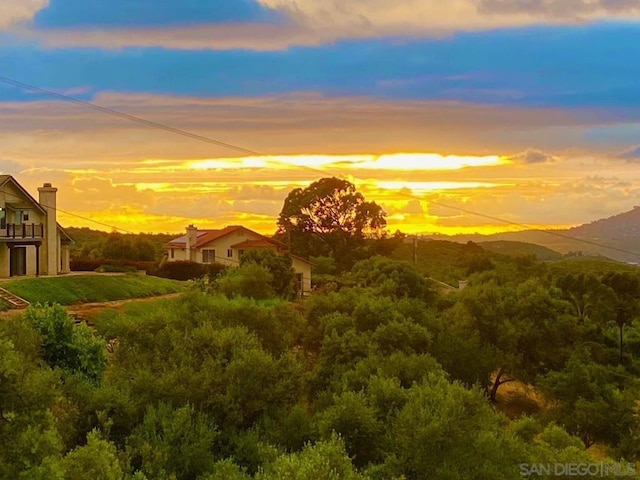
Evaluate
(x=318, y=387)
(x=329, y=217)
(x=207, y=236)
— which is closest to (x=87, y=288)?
(x=318, y=387)

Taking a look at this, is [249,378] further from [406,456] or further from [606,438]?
[606,438]

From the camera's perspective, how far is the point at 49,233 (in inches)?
1992

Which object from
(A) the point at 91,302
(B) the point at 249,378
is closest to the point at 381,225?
(A) the point at 91,302

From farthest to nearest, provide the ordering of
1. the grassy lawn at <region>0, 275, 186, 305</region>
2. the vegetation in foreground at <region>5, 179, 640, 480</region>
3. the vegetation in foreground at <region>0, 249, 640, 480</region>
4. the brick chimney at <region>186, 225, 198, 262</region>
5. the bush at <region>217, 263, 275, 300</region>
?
1. the brick chimney at <region>186, 225, 198, 262</region>
2. the bush at <region>217, 263, 275, 300</region>
3. the grassy lawn at <region>0, 275, 186, 305</region>
4. the vegetation in foreground at <region>5, 179, 640, 480</region>
5. the vegetation in foreground at <region>0, 249, 640, 480</region>

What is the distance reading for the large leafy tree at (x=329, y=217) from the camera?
80625 millimetres

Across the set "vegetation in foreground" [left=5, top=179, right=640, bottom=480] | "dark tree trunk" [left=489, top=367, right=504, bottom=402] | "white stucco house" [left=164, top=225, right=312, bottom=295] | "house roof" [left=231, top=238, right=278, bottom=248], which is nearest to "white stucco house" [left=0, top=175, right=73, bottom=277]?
"vegetation in foreground" [left=5, top=179, right=640, bottom=480]

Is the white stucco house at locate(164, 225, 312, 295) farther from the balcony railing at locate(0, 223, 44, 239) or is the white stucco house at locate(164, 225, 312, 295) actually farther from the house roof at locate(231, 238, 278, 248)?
the balcony railing at locate(0, 223, 44, 239)

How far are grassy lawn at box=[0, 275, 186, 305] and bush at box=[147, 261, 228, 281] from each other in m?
6.19

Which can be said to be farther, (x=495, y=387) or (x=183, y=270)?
(x=183, y=270)

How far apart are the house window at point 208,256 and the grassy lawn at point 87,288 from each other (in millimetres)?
14799

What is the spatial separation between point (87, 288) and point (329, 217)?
1564 inches

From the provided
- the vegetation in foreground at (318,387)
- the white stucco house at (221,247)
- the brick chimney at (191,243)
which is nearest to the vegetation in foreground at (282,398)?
the vegetation in foreground at (318,387)

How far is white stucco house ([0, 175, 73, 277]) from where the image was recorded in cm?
4841

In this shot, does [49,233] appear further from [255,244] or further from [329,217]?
[329,217]
